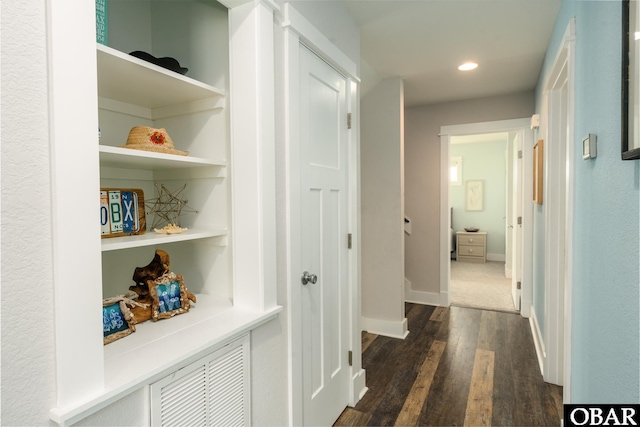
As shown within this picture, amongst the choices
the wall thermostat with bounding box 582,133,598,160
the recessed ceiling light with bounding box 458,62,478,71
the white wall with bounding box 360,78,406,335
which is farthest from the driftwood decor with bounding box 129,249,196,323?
the recessed ceiling light with bounding box 458,62,478,71

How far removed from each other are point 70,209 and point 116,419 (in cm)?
56

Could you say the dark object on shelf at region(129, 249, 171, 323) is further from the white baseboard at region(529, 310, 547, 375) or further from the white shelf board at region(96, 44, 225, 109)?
the white baseboard at region(529, 310, 547, 375)

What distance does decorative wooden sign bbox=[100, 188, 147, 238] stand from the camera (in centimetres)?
123

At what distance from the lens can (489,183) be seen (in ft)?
24.6

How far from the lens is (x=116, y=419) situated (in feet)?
3.08

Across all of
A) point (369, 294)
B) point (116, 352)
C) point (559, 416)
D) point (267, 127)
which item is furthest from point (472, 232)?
point (116, 352)

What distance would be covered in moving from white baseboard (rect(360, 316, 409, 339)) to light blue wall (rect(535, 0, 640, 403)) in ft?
5.90

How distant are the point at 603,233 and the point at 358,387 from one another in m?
1.75

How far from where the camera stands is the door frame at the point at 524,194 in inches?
153

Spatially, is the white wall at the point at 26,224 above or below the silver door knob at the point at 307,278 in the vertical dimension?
above

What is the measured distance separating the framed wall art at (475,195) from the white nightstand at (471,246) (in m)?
0.57

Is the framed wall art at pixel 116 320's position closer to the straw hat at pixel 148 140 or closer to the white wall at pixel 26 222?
the white wall at pixel 26 222

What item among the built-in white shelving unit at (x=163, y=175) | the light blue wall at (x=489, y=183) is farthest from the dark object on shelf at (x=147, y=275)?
the light blue wall at (x=489, y=183)

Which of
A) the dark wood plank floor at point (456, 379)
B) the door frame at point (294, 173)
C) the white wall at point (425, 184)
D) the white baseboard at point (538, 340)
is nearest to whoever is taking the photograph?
Result: the door frame at point (294, 173)
